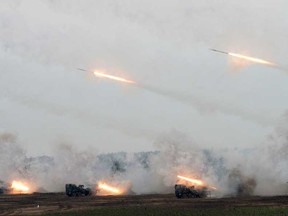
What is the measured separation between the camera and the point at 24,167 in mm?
119750

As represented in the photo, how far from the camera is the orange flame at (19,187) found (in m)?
116

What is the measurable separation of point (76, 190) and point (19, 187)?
32.7 m

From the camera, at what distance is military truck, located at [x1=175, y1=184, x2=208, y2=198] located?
77.4 meters

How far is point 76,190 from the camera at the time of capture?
88.9 m

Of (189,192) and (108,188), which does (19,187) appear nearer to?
(108,188)

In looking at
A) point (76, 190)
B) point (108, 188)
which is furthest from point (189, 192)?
point (108, 188)

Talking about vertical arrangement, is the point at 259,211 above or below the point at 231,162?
below

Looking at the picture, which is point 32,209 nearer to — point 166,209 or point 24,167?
point 166,209

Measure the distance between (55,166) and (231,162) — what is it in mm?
42431

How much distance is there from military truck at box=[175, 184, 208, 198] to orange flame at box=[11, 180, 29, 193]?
48.9m

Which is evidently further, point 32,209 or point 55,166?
point 55,166

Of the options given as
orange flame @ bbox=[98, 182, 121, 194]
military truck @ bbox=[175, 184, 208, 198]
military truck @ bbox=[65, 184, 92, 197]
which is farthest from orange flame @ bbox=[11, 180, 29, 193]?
military truck @ bbox=[175, 184, 208, 198]

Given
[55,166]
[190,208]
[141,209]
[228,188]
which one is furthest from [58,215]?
[55,166]

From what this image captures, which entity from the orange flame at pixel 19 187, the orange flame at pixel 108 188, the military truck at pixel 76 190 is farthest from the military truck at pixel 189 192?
the orange flame at pixel 19 187
